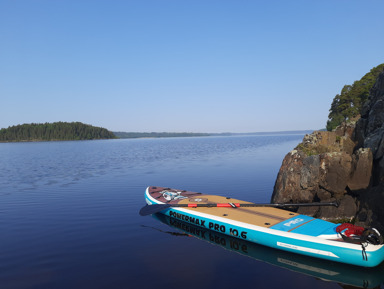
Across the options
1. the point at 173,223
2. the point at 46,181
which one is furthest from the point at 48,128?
the point at 173,223

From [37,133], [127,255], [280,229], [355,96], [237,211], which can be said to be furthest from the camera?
[37,133]

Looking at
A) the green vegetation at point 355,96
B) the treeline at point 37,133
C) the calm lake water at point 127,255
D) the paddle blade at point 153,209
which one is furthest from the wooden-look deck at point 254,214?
the treeline at point 37,133

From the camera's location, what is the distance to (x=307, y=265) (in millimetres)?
10211

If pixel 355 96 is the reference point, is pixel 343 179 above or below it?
below

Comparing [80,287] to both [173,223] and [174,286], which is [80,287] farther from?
[173,223]

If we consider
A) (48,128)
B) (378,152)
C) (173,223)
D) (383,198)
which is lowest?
(173,223)

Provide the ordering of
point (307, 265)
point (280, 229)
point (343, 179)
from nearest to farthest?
1. point (307, 265)
2. point (280, 229)
3. point (343, 179)

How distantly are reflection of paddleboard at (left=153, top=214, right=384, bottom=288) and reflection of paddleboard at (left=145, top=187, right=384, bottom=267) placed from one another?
29 cm

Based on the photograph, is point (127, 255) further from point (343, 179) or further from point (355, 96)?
point (355, 96)

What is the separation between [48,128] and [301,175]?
208 meters

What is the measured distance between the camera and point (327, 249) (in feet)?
33.2

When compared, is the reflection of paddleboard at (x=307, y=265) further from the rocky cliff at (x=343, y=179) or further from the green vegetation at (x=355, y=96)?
the green vegetation at (x=355, y=96)

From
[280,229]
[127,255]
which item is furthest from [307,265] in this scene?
[127,255]

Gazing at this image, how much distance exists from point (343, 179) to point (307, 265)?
22.7 feet
